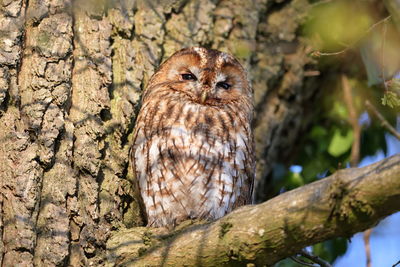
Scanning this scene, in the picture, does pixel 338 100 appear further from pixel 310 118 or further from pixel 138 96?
pixel 138 96

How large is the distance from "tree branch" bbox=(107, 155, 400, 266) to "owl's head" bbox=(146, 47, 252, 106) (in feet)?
3.61

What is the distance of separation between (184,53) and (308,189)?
1.65 m

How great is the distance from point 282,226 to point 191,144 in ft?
3.74

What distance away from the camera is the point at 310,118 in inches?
173

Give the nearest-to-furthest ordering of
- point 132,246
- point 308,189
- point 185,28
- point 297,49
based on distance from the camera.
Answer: point 308,189 → point 132,246 → point 185,28 → point 297,49

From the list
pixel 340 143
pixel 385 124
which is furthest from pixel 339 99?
pixel 385 124

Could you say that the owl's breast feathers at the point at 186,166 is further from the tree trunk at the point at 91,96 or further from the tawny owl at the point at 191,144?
the tree trunk at the point at 91,96

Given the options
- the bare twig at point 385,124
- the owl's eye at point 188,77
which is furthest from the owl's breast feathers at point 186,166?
the bare twig at point 385,124

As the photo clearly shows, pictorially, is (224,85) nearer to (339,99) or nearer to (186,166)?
(186,166)

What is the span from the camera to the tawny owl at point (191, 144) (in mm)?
3191

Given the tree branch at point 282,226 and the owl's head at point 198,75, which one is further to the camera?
the owl's head at point 198,75

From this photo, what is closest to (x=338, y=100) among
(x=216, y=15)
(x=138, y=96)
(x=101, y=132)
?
(x=216, y=15)

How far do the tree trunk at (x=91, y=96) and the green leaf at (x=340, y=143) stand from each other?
0.30 m

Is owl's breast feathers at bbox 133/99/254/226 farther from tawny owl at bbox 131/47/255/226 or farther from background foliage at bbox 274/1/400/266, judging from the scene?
background foliage at bbox 274/1/400/266
